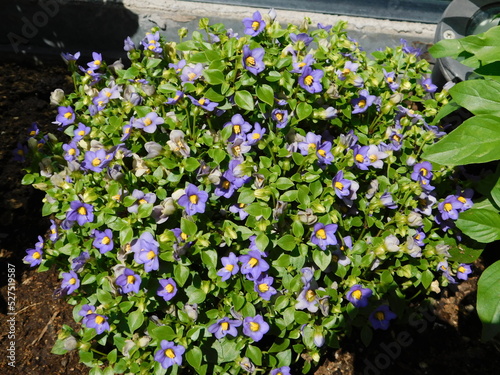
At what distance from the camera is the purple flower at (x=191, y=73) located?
1807mm

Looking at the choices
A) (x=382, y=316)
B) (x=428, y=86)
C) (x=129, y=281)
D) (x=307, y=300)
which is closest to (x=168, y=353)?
(x=129, y=281)

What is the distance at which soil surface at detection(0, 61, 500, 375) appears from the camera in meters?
2.18

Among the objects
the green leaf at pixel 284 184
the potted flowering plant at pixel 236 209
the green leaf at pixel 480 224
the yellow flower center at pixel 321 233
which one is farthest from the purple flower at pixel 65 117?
the green leaf at pixel 480 224

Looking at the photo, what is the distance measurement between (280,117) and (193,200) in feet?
1.65

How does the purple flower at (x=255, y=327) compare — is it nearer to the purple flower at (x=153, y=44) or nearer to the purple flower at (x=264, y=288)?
the purple flower at (x=264, y=288)

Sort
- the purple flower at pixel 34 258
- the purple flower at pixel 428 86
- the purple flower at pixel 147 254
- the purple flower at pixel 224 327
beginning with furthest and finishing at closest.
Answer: the purple flower at pixel 428 86 < the purple flower at pixel 34 258 < the purple flower at pixel 224 327 < the purple flower at pixel 147 254

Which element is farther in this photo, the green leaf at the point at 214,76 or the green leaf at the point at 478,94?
the green leaf at the point at 478,94

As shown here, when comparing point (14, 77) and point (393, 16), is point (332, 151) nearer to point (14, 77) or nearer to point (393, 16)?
point (393, 16)

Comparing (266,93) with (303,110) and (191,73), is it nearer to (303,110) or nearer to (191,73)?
(303,110)

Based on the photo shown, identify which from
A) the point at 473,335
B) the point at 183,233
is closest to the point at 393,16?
the point at 473,335

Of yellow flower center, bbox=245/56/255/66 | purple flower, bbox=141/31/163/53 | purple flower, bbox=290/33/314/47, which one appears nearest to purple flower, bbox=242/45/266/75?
yellow flower center, bbox=245/56/255/66

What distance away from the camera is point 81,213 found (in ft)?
5.83

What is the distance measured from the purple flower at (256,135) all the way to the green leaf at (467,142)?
0.62m

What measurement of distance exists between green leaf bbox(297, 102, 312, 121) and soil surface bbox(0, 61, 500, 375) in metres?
1.15
